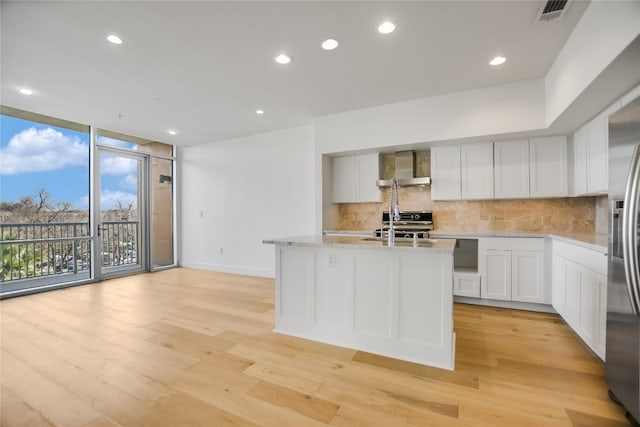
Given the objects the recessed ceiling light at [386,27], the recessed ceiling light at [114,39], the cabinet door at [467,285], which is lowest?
the cabinet door at [467,285]

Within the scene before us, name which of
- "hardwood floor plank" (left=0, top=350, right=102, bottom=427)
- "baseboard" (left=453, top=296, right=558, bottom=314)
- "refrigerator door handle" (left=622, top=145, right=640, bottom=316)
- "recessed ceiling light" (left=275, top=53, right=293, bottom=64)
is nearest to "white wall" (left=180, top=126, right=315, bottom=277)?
"recessed ceiling light" (left=275, top=53, right=293, bottom=64)

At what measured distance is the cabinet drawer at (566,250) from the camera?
259cm

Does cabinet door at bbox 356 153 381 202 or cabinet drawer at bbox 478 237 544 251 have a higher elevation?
cabinet door at bbox 356 153 381 202

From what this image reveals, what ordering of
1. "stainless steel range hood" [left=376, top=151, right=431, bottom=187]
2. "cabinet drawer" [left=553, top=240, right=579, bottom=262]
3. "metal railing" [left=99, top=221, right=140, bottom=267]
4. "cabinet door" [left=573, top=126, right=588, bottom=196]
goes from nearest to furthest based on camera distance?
"cabinet drawer" [left=553, top=240, right=579, bottom=262] < "cabinet door" [left=573, top=126, right=588, bottom=196] < "stainless steel range hood" [left=376, top=151, right=431, bottom=187] < "metal railing" [left=99, top=221, right=140, bottom=267]

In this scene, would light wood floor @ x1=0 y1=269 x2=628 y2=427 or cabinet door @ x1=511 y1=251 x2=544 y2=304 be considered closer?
light wood floor @ x1=0 y1=269 x2=628 y2=427

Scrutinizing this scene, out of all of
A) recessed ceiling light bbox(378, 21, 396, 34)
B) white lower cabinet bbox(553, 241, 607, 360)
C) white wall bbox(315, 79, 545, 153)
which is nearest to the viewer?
white lower cabinet bbox(553, 241, 607, 360)

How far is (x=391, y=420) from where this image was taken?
1.57 m

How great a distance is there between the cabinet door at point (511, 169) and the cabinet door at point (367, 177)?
1.62 metres

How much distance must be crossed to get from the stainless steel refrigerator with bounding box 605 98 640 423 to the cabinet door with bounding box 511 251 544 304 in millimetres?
1663

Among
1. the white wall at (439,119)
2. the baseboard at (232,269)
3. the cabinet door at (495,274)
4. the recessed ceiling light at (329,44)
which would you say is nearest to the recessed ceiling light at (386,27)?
the recessed ceiling light at (329,44)

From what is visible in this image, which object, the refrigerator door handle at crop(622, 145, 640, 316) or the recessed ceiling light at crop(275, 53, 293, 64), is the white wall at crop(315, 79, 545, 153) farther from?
the refrigerator door handle at crop(622, 145, 640, 316)

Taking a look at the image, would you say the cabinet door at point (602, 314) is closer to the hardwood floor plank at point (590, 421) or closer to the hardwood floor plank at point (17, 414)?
the hardwood floor plank at point (590, 421)

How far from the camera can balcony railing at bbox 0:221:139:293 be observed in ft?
14.0

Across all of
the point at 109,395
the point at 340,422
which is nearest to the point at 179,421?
the point at 109,395
